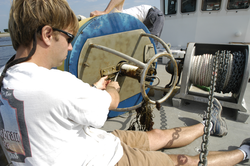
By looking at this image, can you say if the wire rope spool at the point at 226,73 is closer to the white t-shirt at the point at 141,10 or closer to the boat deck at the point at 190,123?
the boat deck at the point at 190,123

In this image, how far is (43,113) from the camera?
723mm

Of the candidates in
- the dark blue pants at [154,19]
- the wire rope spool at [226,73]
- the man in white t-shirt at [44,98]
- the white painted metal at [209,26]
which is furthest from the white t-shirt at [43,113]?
the white painted metal at [209,26]

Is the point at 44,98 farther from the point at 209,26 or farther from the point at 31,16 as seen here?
the point at 209,26

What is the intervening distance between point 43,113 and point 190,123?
83.7 inches

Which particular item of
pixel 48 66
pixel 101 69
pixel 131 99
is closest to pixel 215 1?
pixel 131 99

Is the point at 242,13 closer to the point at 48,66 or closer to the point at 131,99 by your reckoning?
the point at 131,99

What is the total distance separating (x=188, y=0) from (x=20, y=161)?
22.5 ft

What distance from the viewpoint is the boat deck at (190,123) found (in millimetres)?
1854

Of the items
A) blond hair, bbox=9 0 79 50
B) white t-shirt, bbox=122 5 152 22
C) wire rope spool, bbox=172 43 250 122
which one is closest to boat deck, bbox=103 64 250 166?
wire rope spool, bbox=172 43 250 122

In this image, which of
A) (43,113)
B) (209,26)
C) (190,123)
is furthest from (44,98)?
(209,26)

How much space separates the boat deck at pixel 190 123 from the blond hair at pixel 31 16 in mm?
1679

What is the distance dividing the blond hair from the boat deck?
168cm

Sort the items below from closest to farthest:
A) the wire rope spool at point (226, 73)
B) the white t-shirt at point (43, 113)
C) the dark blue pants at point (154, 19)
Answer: the white t-shirt at point (43, 113), the wire rope spool at point (226, 73), the dark blue pants at point (154, 19)

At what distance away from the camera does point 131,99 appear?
253 centimetres
